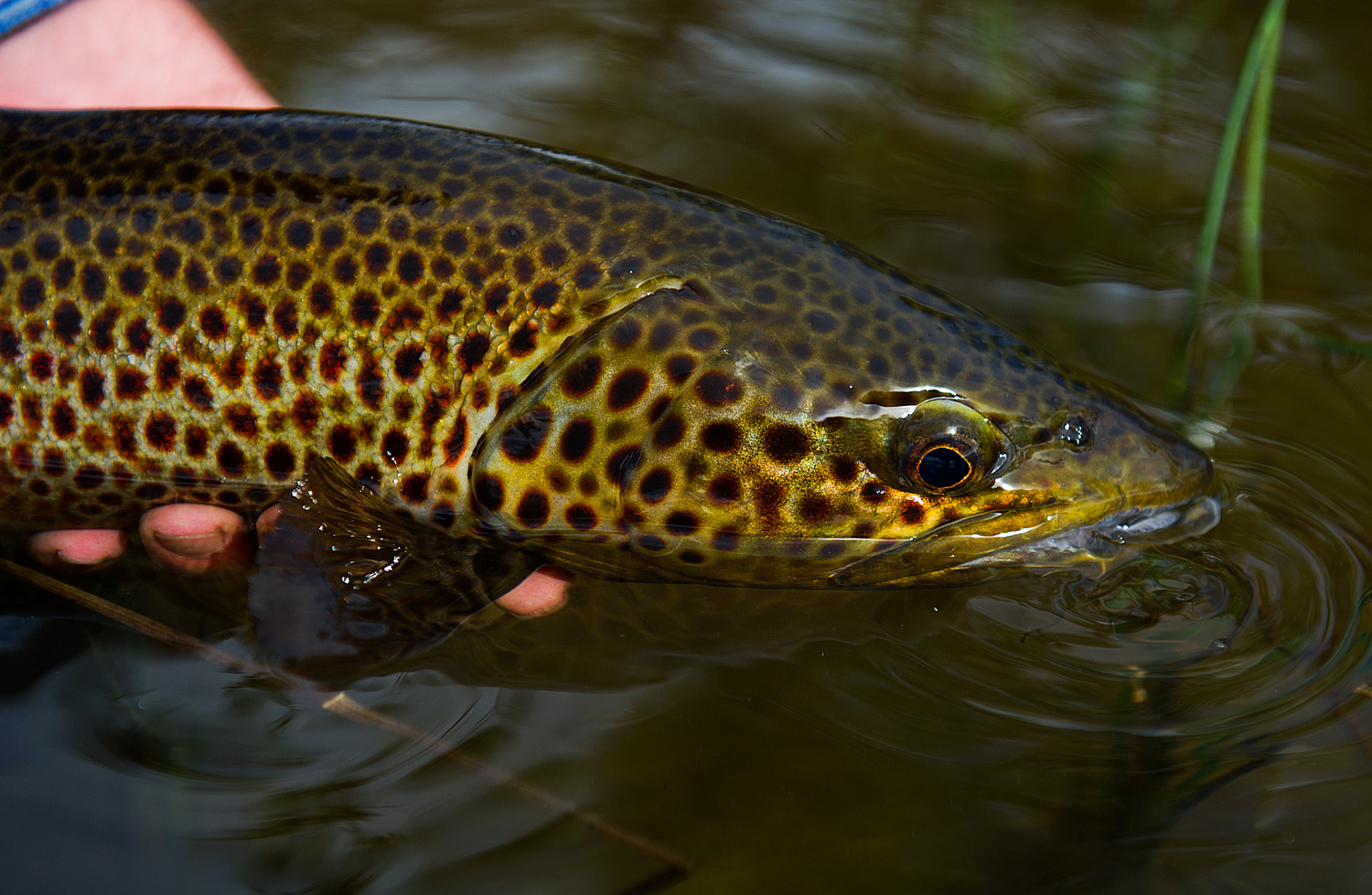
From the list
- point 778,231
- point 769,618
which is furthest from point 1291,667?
point 778,231

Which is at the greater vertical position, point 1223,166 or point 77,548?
point 1223,166

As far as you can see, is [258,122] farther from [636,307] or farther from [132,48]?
[132,48]

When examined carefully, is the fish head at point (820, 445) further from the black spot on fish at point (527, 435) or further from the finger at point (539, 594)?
the finger at point (539, 594)

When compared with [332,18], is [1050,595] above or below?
below

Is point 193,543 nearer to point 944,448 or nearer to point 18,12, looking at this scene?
point 944,448

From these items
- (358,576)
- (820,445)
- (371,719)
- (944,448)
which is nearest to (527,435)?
(358,576)

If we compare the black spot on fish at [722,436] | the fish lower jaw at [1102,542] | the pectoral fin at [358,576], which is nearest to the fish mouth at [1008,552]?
the fish lower jaw at [1102,542]
